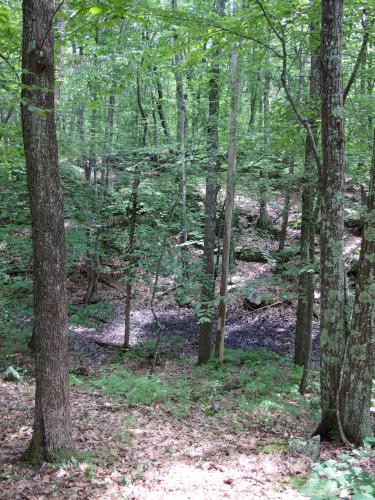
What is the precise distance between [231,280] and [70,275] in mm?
6786

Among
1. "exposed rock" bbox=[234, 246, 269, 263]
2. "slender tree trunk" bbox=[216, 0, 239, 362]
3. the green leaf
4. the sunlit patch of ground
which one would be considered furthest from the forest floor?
"exposed rock" bbox=[234, 246, 269, 263]

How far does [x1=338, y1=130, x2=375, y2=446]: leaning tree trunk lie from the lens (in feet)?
15.0

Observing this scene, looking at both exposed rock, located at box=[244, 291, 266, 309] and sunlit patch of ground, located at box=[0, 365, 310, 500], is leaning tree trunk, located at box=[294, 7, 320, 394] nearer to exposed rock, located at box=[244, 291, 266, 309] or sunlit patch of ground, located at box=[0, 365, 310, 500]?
sunlit patch of ground, located at box=[0, 365, 310, 500]

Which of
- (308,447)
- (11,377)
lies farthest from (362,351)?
(11,377)

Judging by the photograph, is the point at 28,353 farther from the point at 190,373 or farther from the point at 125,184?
the point at 125,184

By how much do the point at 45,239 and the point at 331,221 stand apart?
11.0ft

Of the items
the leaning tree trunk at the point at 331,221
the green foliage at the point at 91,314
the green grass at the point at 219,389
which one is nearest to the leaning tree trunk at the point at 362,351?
the leaning tree trunk at the point at 331,221

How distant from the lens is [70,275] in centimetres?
1709

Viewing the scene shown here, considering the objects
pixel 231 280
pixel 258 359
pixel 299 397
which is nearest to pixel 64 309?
pixel 299 397

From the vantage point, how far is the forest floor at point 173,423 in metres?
4.09

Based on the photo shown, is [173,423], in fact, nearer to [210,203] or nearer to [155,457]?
[155,457]

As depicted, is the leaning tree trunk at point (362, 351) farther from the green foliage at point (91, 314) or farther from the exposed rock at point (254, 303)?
the green foliage at point (91, 314)

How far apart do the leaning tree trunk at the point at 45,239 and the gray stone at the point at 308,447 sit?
2613mm

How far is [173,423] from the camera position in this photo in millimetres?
6199
